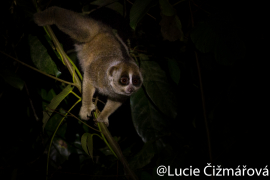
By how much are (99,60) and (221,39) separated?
1.62 m

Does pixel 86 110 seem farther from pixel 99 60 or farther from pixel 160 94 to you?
pixel 160 94

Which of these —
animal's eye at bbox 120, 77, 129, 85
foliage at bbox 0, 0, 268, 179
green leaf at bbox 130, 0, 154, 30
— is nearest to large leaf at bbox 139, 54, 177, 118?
foliage at bbox 0, 0, 268, 179

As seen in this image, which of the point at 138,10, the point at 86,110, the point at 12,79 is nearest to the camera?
the point at 138,10

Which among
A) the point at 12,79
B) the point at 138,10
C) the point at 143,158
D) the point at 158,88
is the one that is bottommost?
the point at 143,158

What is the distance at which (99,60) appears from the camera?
2748 millimetres

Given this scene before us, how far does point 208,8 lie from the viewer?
189 cm

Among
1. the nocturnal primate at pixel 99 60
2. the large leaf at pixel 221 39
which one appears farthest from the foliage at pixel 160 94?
the nocturnal primate at pixel 99 60

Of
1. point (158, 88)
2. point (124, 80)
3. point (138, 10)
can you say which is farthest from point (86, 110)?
point (138, 10)

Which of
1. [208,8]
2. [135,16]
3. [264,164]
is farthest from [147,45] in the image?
[264,164]

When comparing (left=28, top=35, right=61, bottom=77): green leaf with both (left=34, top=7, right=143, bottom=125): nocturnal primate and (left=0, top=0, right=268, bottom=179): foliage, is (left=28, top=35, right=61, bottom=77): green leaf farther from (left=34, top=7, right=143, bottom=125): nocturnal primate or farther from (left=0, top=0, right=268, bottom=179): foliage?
(left=34, top=7, right=143, bottom=125): nocturnal primate

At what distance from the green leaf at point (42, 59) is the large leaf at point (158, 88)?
3.04 feet

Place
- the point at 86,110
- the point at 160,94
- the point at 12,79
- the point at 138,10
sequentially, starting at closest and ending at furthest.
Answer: the point at 138,10, the point at 12,79, the point at 160,94, the point at 86,110

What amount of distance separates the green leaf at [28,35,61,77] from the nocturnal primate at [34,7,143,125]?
0.25 meters

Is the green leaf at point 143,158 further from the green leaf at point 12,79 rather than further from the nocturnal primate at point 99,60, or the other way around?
the green leaf at point 12,79
